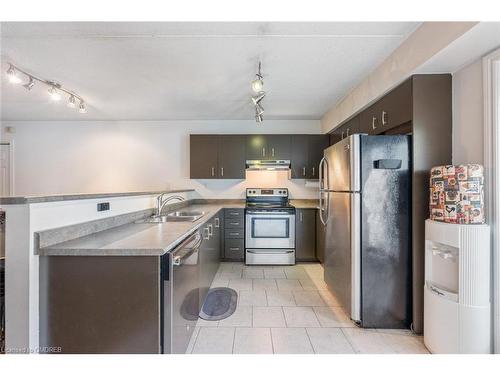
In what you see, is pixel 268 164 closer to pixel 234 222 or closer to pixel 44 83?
pixel 234 222

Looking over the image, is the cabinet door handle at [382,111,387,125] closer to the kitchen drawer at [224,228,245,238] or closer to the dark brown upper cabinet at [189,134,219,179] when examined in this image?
the kitchen drawer at [224,228,245,238]

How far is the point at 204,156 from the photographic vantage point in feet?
13.9

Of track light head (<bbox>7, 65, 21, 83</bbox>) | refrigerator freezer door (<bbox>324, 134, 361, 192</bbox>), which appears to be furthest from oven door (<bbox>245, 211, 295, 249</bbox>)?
track light head (<bbox>7, 65, 21, 83</bbox>)

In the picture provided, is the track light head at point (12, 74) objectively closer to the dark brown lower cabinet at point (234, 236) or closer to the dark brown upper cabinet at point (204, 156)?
Answer: the dark brown upper cabinet at point (204, 156)

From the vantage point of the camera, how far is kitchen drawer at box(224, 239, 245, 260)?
154 inches

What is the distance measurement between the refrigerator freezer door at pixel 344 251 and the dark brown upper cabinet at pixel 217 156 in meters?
2.01

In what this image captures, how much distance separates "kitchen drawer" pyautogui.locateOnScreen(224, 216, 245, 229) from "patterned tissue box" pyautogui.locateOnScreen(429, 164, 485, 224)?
2.66 metres

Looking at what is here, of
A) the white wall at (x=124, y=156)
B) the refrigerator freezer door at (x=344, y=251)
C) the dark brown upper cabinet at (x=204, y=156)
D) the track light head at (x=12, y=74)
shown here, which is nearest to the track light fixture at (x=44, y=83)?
the track light head at (x=12, y=74)

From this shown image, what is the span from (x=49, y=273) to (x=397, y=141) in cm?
264

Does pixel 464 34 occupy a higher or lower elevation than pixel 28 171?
higher

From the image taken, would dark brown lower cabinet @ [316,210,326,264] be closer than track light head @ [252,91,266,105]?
No

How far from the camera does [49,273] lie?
4.32 feet
